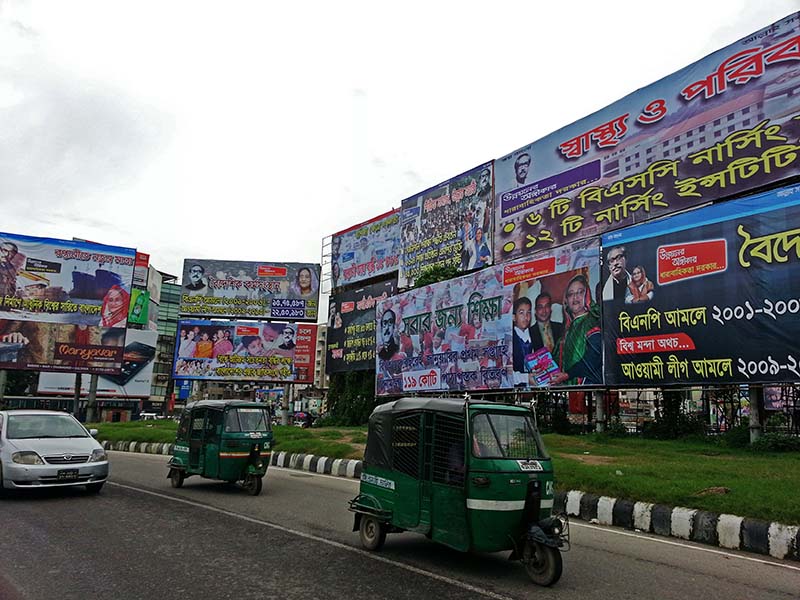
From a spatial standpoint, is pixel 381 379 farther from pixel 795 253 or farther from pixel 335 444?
pixel 795 253

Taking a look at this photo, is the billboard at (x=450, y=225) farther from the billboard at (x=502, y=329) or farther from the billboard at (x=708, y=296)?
the billboard at (x=708, y=296)

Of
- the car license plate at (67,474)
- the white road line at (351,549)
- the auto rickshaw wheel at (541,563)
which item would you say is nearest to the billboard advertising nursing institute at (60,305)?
the white road line at (351,549)

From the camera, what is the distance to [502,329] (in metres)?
25.8

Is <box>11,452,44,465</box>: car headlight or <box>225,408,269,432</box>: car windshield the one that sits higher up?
<box>225,408,269,432</box>: car windshield

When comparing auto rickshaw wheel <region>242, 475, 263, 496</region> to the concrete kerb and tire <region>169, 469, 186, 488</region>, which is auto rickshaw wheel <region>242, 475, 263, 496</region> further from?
the concrete kerb

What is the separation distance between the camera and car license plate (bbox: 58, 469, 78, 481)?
375 inches

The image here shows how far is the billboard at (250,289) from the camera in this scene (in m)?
45.2

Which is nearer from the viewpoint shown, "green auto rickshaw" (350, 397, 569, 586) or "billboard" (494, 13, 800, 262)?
"green auto rickshaw" (350, 397, 569, 586)

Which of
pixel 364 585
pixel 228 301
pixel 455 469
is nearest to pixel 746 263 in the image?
pixel 455 469

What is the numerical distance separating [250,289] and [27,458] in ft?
120

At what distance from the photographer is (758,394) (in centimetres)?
1783

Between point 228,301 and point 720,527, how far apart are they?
41.0 m

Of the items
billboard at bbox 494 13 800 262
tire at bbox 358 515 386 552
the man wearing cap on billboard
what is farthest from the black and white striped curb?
the man wearing cap on billboard

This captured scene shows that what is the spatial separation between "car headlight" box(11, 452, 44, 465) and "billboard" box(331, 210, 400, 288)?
29575 mm
